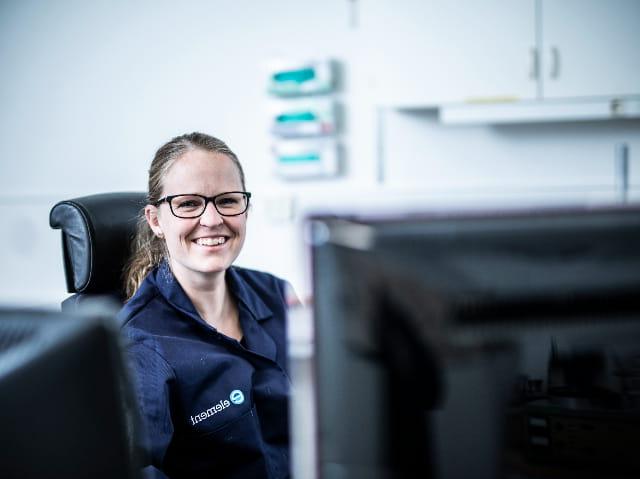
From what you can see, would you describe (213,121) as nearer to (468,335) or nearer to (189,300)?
(189,300)

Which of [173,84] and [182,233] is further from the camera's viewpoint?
[173,84]

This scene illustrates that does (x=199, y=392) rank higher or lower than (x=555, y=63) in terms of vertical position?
lower

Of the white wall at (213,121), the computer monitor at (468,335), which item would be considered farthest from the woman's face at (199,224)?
the white wall at (213,121)

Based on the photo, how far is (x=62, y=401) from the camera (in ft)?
1.46

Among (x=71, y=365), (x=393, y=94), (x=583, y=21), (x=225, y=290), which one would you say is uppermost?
(x=583, y=21)

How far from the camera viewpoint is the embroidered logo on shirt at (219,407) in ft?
3.54

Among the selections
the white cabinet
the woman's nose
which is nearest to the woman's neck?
the woman's nose

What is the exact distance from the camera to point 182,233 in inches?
52.6

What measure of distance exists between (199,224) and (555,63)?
1634mm

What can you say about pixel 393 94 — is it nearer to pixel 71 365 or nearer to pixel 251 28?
pixel 251 28

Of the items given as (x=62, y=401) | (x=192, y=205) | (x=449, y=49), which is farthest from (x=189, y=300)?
(x=449, y=49)

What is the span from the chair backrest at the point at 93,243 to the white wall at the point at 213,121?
3.70ft

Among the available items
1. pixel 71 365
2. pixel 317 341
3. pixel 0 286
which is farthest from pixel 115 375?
pixel 0 286

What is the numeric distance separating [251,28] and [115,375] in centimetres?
263
